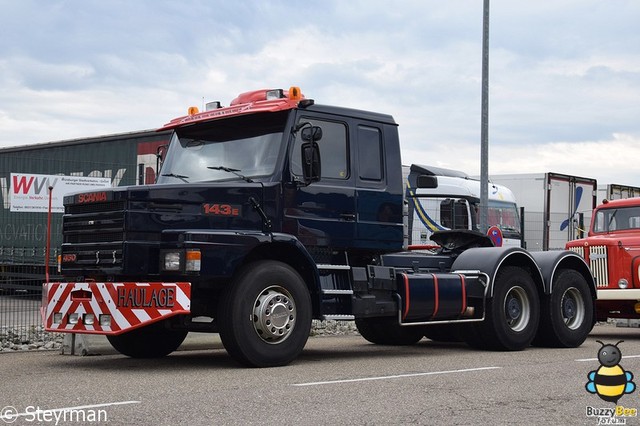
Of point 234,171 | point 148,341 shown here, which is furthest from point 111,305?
point 234,171

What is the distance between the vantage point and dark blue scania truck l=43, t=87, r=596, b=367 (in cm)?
1022

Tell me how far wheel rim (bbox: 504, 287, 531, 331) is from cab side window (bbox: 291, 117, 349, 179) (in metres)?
3.28

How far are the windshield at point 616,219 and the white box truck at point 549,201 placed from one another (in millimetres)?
7231

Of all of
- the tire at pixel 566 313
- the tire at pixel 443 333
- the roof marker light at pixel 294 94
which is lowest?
the tire at pixel 443 333

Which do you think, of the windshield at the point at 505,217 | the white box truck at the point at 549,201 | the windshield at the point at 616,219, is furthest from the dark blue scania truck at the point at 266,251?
the white box truck at the point at 549,201

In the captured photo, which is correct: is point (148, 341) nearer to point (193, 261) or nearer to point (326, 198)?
point (193, 261)

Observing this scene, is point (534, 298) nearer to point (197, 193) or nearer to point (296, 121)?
point (296, 121)

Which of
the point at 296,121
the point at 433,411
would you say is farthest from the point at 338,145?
the point at 433,411

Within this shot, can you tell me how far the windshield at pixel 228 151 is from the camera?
11094 mm

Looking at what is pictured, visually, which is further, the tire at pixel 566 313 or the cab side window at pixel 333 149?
the tire at pixel 566 313

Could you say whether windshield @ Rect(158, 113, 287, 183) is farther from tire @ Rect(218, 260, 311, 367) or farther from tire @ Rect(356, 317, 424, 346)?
tire @ Rect(356, 317, 424, 346)

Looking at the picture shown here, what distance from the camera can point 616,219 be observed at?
17453mm

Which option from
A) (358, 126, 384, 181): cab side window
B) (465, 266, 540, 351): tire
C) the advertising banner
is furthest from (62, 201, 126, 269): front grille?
the advertising banner

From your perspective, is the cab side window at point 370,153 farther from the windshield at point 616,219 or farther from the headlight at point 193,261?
the windshield at point 616,219
